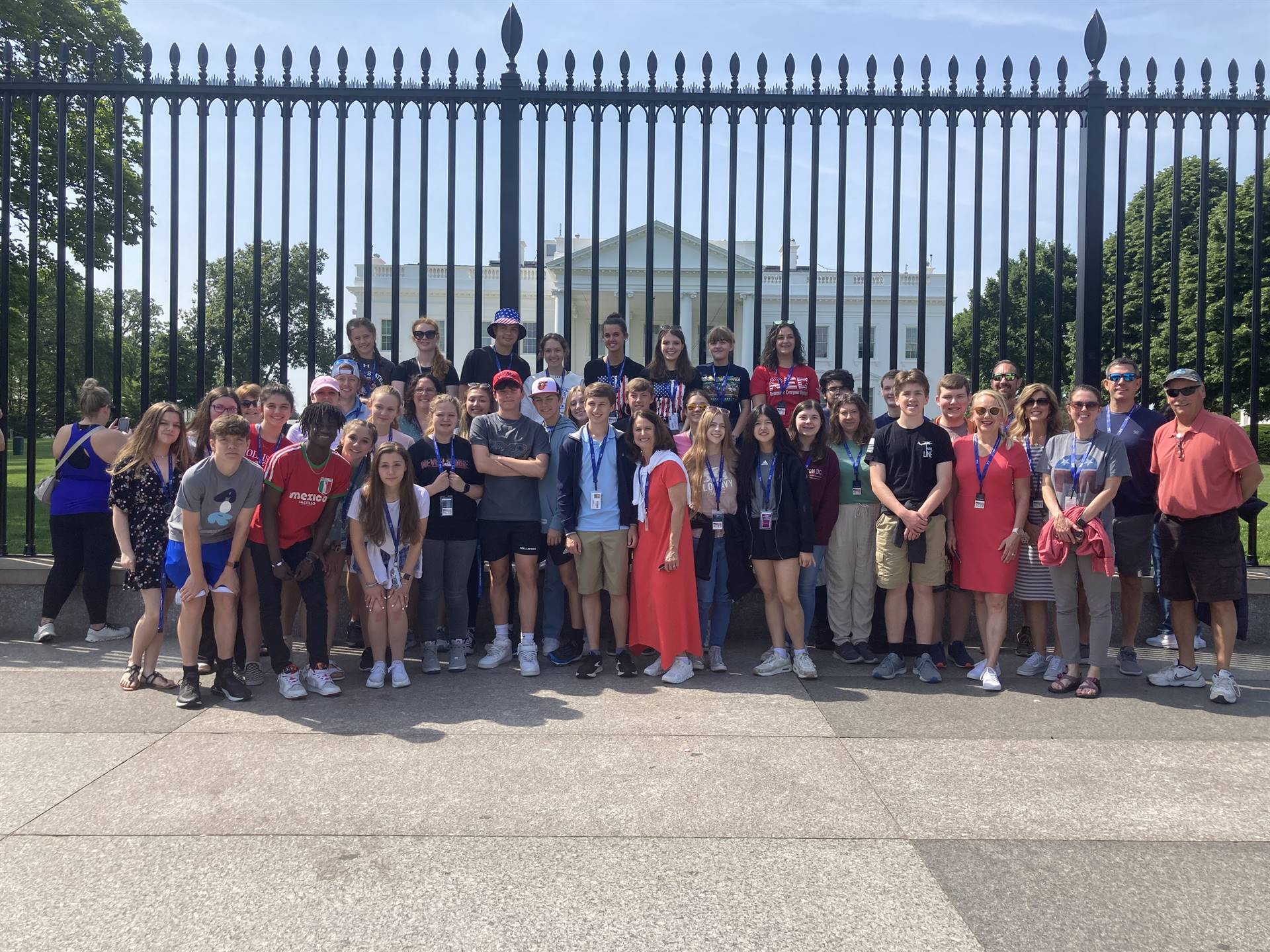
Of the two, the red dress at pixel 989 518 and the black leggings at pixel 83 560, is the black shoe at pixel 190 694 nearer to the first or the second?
the black leggings at pixel 83 560

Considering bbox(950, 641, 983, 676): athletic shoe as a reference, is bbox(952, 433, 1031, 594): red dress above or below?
above

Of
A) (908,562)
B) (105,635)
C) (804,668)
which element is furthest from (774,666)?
(105,635)

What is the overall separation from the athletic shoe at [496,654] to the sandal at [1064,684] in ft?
11.2

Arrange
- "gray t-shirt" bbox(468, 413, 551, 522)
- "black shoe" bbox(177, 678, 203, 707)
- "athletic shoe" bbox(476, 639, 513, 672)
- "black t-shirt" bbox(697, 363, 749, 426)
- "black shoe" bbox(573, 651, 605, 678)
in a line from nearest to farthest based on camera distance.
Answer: "black shoe" bbox(177, 678, 203, 707) < "black shoe" bbox(573, 651, 605, 678) < "athletic shoe" bbox(476, 639, 513, 672) < "gray t-shirt" bbox(468, 413, 551, 522) < "black t-shirt" bbox(697, 363, 749, 426)

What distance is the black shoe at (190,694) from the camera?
5.39 metres

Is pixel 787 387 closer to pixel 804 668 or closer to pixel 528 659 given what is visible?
pixel 804 668

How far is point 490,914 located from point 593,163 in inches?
220

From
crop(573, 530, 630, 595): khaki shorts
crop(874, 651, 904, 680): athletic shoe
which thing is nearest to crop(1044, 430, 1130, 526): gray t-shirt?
crop(874, 651, 904, 680): athletic shoe

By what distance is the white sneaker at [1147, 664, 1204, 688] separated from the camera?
19.6 feet

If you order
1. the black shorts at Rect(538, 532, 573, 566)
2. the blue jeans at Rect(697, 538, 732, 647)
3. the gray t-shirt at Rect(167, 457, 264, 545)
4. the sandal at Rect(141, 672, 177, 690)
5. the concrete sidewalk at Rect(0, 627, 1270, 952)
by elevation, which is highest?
the gray t-shirt at Rect(167, 457, 264, 545)

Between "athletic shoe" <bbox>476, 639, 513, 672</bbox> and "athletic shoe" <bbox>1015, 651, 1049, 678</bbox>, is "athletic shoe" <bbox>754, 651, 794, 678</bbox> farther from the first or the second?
"athletic shoe" <bbox>476, 639, 513, 672</bbox>

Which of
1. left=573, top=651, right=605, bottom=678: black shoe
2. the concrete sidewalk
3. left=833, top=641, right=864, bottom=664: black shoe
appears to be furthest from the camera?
left=833, top=641, right=864, bottom=664: black shoe

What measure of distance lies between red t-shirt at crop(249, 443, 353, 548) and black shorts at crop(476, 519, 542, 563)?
1.08 meters

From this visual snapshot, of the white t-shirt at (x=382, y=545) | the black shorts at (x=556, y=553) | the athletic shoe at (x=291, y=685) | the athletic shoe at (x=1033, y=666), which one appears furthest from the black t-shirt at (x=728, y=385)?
the athletic shoe at (x=291, y=685)
